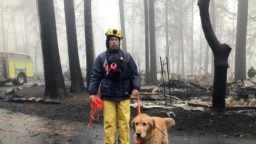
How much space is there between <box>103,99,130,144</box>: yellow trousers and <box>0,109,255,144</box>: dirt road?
1.75 m

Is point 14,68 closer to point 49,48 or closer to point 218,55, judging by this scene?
point 49,48

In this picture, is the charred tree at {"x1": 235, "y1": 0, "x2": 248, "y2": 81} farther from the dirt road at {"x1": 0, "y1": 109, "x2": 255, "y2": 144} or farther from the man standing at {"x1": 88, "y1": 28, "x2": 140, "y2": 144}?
the man standing at {"x1": 88, "y1": 28, "x2": 140, "y2": 144}

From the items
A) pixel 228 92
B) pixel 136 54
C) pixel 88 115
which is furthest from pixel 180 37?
pixel 88 115

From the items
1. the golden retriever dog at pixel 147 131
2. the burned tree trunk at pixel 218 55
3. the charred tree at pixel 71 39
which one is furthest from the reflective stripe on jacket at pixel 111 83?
the charred tree at pixel 71 39

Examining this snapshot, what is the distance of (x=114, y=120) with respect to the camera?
612 cm

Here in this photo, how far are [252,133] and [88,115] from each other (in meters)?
5.15

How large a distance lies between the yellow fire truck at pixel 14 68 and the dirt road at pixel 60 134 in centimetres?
1523

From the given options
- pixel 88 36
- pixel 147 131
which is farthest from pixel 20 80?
pixel 147 131

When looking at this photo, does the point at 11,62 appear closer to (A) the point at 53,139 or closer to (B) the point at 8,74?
(B) the point at 8,74

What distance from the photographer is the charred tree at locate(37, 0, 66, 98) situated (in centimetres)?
1434

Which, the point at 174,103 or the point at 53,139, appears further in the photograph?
the point at 174,103

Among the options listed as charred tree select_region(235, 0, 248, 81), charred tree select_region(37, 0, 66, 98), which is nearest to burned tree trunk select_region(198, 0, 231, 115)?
charred tree select_region(37, 0, 66, 98)

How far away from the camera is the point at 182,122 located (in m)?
9.39

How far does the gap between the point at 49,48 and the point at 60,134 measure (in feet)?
21.8
